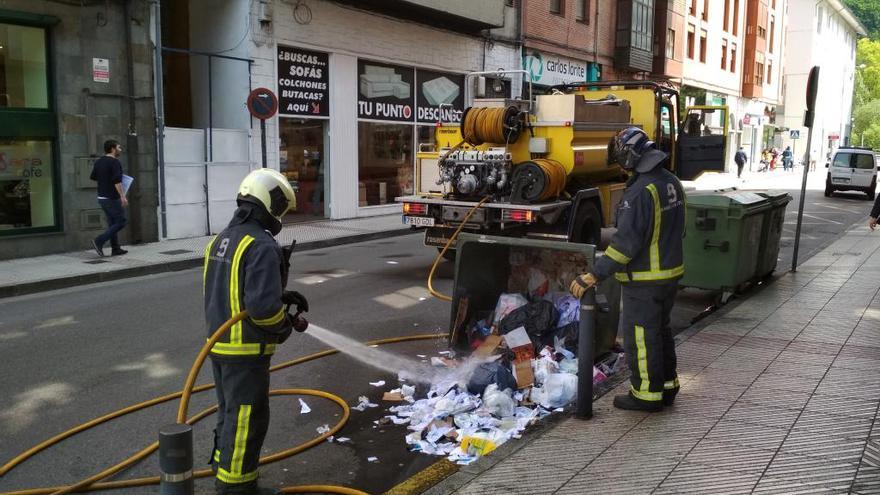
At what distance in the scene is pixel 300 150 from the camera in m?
16.5

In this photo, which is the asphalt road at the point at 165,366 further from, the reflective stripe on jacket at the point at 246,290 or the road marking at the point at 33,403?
the reflective stripe on jacket at the point at 246,290

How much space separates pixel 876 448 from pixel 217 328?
3.67 m

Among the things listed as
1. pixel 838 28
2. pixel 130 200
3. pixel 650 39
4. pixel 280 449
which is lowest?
pixel 280 449

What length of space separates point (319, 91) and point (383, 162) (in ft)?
9.40

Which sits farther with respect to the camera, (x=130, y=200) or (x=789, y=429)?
(x=130, y=200)

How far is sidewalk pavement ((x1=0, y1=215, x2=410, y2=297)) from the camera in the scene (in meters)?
9.72

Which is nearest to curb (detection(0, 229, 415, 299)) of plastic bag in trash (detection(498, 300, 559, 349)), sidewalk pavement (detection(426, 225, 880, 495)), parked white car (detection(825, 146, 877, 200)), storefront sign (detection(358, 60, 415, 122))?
storefront sign (detection(358, 60, 415, 122))

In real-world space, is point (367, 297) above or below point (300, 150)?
below

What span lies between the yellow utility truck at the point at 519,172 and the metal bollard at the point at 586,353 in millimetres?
4840

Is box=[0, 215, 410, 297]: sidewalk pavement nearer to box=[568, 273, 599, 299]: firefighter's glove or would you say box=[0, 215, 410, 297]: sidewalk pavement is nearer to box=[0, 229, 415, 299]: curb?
box=[0, 229, 415, 299]: curb

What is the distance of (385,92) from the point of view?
59.6 ft

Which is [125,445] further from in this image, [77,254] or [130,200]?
[130,200]

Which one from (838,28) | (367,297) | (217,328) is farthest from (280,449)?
(838,28)

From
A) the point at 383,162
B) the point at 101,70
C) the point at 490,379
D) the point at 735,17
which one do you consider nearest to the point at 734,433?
the point at 490,379
